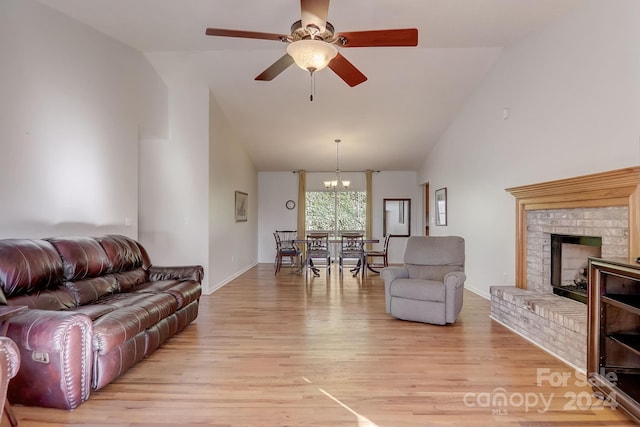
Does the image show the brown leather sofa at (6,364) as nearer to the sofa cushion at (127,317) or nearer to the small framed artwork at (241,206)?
the sofa cushion at (127,317)

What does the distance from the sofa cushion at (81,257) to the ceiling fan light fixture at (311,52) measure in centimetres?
246

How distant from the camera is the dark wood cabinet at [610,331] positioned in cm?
211

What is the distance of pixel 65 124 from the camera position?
138 inches

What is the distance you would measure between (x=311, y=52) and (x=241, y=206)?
5235 millimetres

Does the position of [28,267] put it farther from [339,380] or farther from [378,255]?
[378,255]

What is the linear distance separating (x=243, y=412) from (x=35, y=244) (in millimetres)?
2065

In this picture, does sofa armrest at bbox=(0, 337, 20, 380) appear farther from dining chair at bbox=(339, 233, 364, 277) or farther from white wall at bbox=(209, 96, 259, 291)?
dining chair at bbox=(339, 233, 364, 277)

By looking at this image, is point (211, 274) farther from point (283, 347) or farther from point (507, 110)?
point (507, 110)

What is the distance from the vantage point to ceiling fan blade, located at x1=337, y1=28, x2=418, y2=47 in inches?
97.9

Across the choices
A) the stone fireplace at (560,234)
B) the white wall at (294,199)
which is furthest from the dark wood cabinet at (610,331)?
the white wall at (294,199)

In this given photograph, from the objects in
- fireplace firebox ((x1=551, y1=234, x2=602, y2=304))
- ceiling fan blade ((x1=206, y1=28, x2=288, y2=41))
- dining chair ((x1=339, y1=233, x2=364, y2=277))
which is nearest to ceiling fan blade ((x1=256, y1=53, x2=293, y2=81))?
ceiling fan blade ((x1=206, y1=28, x2=288, y2=41))

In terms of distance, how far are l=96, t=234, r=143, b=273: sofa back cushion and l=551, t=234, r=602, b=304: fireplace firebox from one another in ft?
14.6

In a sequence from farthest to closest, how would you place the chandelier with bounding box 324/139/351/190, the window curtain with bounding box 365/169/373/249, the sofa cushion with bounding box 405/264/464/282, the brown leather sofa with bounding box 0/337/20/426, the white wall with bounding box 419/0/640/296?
the window curtain with bounding box 365/169/373/249, the chandelier with bounding box 324/139/351/190, the sofa cushion with bounding box 405/264/464/282, the white wall with bounding box 419/0/640/296, the brown leather sofa with bounding box 0/337/20/426

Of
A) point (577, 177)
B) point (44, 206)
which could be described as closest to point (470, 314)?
point (577, 177)
